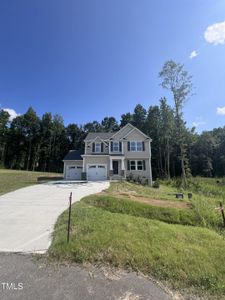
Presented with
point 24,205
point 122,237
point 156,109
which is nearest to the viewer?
point 122,237

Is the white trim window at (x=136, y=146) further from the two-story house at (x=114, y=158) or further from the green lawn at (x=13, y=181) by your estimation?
the green lawn at (x=13, y=181)

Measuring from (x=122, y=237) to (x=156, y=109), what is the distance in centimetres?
3788

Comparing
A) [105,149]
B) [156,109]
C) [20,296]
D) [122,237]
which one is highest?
[156,109]

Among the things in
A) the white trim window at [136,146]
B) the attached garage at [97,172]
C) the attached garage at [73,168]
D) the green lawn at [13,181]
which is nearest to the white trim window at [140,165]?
the white trim window at [136,146]

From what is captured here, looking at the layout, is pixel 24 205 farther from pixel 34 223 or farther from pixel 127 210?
pixel 127 210

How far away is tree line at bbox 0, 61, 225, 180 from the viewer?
39.1 meters

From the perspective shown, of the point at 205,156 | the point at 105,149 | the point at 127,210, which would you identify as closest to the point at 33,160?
the point at 105,149

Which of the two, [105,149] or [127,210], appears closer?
[127,210]

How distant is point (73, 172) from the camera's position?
23828mm

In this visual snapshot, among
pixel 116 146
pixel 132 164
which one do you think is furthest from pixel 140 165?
pixel 116 146

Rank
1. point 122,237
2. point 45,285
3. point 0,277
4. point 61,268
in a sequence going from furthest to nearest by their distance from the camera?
point 122,237
point 61,268
point 0,277
point 45,285

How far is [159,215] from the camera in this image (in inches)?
286

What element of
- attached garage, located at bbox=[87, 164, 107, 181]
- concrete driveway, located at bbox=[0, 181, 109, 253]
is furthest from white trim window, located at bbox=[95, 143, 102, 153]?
concrete driveway, located at bbox=[0, 181, 109, 253]

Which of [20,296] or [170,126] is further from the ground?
[170,126]
